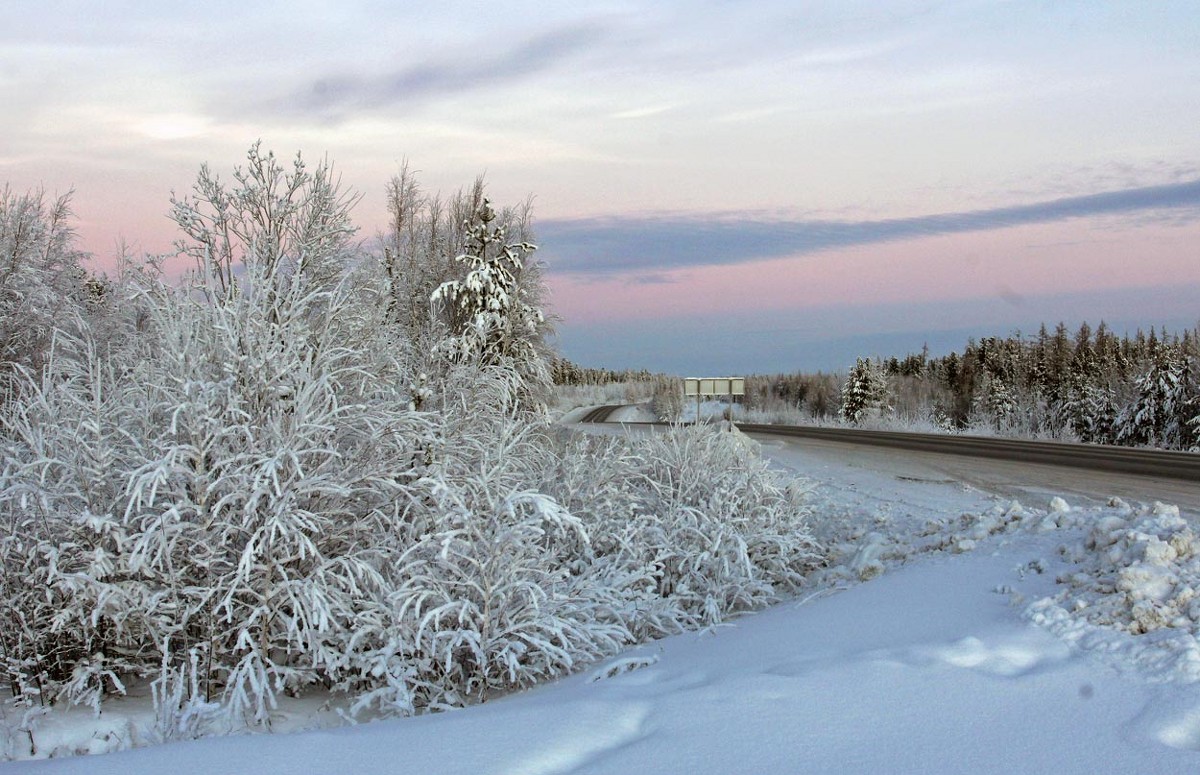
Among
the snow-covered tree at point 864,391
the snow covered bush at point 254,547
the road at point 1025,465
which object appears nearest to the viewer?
the snow covered bush at point 254,547

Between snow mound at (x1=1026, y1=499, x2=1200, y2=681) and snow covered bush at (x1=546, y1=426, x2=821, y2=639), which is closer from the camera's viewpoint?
snow mound at (x1=1026, y1=499, x2=1200, y2=681)

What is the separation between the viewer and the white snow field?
308cm

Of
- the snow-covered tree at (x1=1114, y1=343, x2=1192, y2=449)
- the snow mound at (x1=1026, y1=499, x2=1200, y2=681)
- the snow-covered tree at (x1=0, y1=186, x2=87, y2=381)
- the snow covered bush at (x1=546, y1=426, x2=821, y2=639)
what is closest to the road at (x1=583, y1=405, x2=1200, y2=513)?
the snow covered bush at (x1=546, y1=426, x2=821, y2=639)

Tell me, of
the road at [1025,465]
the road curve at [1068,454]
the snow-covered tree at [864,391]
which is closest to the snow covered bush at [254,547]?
the road at [1025,465]

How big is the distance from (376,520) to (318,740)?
2.78 m

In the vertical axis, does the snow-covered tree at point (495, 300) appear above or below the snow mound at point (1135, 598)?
above

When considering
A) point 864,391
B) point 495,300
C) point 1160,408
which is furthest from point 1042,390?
point 495,300

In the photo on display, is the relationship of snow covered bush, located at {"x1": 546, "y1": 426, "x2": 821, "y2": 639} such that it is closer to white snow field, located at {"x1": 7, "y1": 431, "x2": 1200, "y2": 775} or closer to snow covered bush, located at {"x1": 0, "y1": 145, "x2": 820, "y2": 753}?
snow covered bush, located at {"x1": 0, "y1": 145, "x2": 820, "y2": 753}

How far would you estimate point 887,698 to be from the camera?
11.8 feet

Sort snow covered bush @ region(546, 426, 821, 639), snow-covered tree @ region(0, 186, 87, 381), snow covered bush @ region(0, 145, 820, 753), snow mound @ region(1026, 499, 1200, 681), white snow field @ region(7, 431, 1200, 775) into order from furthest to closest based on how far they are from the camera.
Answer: snow-covered tree @ region(0, 186, 87, 381) → snow covered bush @ region(546, 426, 821, 639) → snow covered bush @ region(0, 145, 820, 753) → snow mound @ region(1026, 499, 1200, 681) → white snow field @ region(7, 431, 1200, 775)

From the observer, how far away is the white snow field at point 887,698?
121 inches

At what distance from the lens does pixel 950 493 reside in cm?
1166

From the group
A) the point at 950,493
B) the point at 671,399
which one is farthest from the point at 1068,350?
the point at 950,493

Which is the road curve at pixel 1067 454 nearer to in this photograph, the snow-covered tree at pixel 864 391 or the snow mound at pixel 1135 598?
the snow mound at pixel 1135 598
